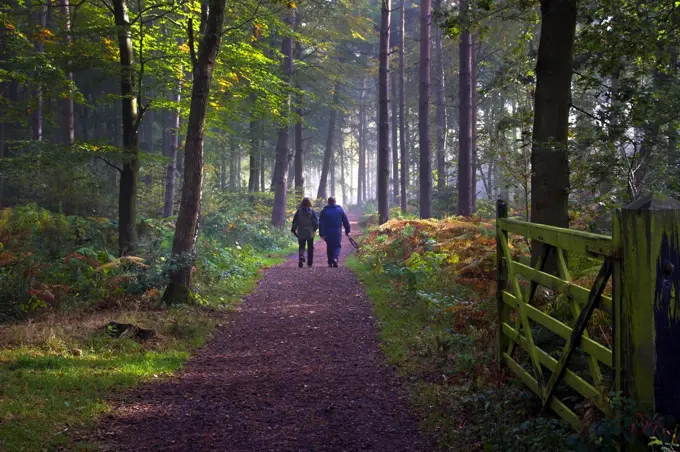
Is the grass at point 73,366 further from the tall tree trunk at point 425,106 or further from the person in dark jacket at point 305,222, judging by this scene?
the tall tree trunk at point 425,106

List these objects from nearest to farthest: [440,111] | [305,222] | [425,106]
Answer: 1. [305,222]
2. [425,106]
3. [440,111]

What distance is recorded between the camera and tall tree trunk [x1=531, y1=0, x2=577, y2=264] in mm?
5898

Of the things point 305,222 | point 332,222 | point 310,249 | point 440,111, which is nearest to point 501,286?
point 332,222

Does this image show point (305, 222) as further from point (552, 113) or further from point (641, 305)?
point (641, 305)

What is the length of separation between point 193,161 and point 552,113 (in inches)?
247

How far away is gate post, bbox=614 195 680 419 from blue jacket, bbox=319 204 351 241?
12.9 metres

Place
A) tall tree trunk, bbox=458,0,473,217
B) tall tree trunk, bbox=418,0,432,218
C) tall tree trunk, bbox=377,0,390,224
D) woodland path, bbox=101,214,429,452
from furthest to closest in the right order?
tall tree trunk, bbox=418,0,432,218 < tall tree trunk, bbox=377,0,390,224 < tall tree trunk, bbox=458,0,473,217 < woodland path, bbox=101,214,429,452

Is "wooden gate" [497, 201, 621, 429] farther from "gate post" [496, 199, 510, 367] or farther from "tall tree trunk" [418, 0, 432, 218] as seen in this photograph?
"tall tree trunk" [418, 0, 432, 218]

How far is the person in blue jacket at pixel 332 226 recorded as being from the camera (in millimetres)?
15797

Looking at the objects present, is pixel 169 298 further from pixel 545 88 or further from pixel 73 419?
pixel 545 88

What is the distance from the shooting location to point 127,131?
12.2m

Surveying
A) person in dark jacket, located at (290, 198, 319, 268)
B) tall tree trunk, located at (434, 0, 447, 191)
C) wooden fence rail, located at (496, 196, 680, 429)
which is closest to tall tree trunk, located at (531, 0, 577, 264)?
wooden fence rail, located at (496, 196, 680, 429)

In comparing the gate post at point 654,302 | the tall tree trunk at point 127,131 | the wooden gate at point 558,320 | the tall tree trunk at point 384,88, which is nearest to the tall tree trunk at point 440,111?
the tall tree trunk at point 384,88

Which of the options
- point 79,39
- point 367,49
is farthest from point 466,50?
point 367,49
